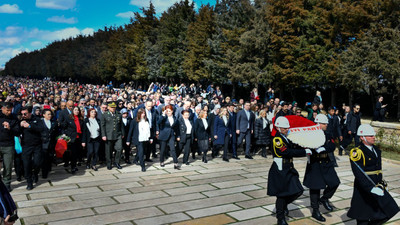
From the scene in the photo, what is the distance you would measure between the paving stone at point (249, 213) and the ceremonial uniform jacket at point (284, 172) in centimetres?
82

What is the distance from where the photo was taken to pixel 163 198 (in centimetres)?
718

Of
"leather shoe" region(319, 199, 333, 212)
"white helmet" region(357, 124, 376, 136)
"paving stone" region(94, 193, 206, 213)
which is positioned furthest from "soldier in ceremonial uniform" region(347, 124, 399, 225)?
"paving stone" region(94, 193, 206, 213)

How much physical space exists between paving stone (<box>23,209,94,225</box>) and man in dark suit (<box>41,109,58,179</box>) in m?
2.52

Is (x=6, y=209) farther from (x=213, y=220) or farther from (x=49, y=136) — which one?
(x=49, y=136)

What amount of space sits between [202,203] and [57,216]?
8.74 ft

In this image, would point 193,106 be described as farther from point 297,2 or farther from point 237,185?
point 297,2

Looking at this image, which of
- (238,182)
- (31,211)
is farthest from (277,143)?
(31,211)

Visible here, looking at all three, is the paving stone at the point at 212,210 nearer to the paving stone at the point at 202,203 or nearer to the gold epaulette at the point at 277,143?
the paving stone at the point at 202,203

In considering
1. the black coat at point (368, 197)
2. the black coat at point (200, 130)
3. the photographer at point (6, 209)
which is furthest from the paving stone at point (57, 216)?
the black coat at point (200, 130)

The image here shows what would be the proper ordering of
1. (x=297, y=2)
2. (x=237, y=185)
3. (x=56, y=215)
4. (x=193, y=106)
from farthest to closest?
(x=297, y=2) < (x=193, y=106) < (x=237, y=185) < (x=56, y=215)

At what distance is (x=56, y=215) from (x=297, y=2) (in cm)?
2489

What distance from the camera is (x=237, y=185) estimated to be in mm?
8281

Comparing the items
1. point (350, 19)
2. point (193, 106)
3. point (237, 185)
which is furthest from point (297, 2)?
point (237, 185)

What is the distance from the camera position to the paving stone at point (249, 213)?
6191 mm
